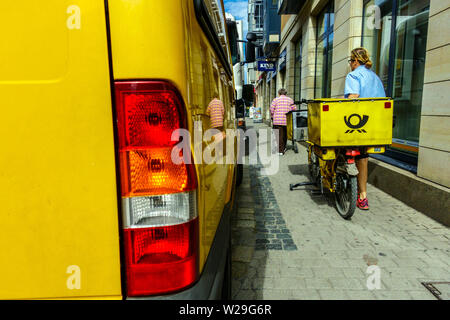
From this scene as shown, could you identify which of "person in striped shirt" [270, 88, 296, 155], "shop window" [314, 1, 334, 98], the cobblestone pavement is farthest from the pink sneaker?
"shop window" [314, 1, 334, 98]

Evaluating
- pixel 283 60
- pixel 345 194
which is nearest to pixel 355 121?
pixel 345 194

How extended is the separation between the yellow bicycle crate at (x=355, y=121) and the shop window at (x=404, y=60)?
146cm

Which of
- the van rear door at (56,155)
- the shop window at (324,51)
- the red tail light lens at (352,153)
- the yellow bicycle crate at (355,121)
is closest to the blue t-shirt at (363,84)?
the yellow bicycle crate at (355,121)

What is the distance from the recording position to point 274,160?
9.80 metres

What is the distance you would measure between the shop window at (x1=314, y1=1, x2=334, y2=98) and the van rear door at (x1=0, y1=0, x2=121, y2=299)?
10204mm

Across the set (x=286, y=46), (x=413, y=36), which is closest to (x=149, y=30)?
(x=413, y=36)

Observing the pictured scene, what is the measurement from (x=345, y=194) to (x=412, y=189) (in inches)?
48.6

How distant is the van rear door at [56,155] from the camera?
1138 mm

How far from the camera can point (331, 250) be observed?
365 cm

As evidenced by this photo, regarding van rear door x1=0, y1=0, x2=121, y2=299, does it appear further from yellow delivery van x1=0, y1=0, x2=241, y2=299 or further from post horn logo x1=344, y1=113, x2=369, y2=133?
post horn logo x1=344, y1=113, x2=369, y2=133

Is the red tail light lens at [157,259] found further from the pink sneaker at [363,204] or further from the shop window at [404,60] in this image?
the shop window at [404,60]

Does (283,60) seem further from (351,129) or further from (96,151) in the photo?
(96,151)
